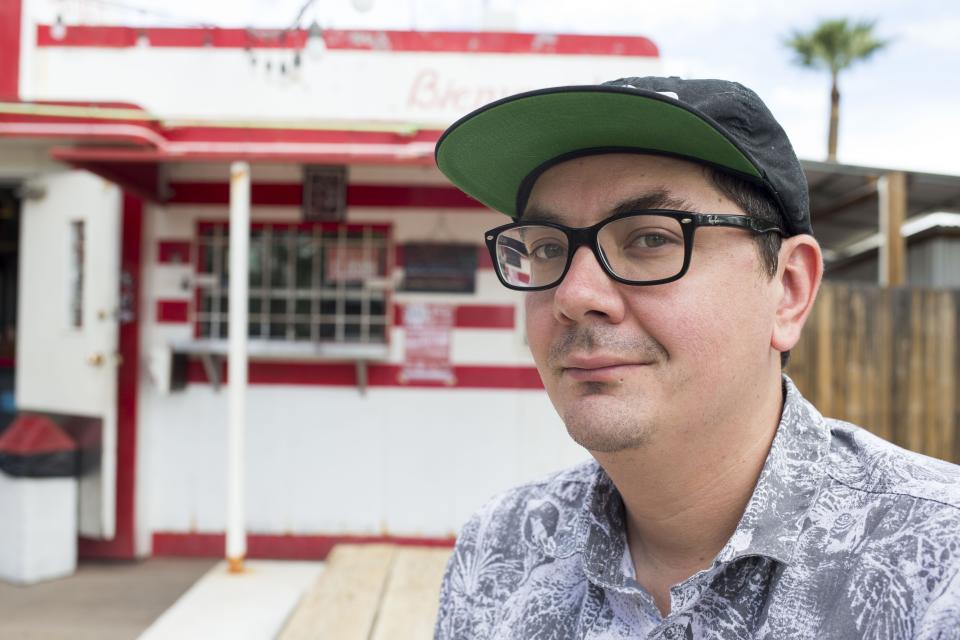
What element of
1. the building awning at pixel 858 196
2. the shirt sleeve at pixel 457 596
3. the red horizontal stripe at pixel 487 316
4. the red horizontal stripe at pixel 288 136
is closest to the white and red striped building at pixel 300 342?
the red horizontal stripe at pixel 487 316

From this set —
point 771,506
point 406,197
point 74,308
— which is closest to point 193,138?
point 406,197

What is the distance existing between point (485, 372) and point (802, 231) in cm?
430

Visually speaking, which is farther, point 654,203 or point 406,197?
point 406,197

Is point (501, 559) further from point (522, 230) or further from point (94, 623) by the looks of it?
point (94, 623)

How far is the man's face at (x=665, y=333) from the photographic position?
1.16 metres

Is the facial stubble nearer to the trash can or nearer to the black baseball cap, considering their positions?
the black baseball cap

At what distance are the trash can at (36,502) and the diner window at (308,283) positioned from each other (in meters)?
1.19

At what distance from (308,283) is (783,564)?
15.7ft

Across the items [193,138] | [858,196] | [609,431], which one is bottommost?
[609,431]

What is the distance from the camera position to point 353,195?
18.2ft

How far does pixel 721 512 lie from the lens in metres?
1.23

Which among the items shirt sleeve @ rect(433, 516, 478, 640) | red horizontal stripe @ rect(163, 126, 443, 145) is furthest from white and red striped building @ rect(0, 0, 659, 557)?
shirt sleeve @ rect(433, 516, 478, 640)

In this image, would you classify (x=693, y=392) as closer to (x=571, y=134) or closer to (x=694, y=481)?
(x=694, y=481)

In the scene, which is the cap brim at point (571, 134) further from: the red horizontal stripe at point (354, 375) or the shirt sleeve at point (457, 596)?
the red horizontal stripe at point (354, 375)
